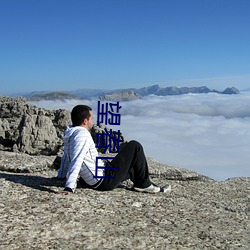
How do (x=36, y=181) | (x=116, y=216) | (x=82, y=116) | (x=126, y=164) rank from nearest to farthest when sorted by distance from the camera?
(x=116, y=216) → (x=82, y=116) → (x=126, y=164) → (x=36, y=181)

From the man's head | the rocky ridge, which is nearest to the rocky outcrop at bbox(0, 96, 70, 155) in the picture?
the rocky ridge

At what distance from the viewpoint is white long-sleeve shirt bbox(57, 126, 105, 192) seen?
9266 mm

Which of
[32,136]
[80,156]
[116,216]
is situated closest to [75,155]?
[80,156]

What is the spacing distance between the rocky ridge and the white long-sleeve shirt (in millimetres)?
493

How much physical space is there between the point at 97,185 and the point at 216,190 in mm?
5067

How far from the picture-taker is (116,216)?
28.6 ft

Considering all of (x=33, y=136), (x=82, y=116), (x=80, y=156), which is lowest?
(x=33, y=136)

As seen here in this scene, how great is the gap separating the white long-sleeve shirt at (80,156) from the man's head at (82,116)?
0.16m

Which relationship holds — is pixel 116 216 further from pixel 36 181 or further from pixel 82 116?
pixel 36 181

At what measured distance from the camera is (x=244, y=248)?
745 centimetres

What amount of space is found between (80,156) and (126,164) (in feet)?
4.72

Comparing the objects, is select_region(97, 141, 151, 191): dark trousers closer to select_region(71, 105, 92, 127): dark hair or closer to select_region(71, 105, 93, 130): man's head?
select_region(71, 105, 93, 130): man's head

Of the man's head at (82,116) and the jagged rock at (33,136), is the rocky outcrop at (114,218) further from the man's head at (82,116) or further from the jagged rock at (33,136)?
the jagged rock at (33,136)

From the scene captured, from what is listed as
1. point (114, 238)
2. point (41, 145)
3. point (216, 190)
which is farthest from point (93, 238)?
point (41, 145)
